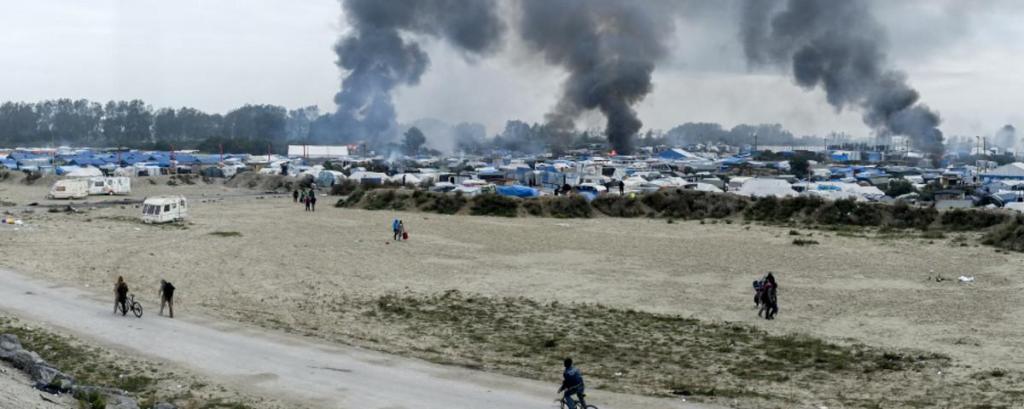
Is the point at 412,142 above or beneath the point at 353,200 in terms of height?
above

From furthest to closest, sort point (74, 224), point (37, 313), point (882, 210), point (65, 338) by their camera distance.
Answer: point (882, 210) < point (74, 224) < point (37, 313) < point (65, 338)

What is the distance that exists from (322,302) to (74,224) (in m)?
21.6

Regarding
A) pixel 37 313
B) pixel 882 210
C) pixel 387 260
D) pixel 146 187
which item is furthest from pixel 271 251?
pixel 146 187

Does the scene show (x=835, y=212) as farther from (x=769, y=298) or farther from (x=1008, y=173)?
(x=1008, y=173)

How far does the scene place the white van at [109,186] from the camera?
182ft

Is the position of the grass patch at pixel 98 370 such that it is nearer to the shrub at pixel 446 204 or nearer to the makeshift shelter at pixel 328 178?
the shrub at pixel 446 204

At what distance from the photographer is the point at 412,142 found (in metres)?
138

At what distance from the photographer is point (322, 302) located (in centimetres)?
2103

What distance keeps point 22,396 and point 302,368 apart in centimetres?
436

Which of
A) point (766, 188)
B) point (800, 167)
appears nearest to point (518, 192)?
point (766, 188)

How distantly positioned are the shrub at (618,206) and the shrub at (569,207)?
935mm

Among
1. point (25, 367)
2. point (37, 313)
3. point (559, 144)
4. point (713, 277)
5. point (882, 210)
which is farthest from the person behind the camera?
point (559, 144)

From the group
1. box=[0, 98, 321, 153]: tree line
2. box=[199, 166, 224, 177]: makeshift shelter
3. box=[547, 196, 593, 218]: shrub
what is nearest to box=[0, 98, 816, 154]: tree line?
box=[0, 98, 321, 153]: tree line

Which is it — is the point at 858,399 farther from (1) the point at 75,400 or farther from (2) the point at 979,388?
(1) the point at 75,400
